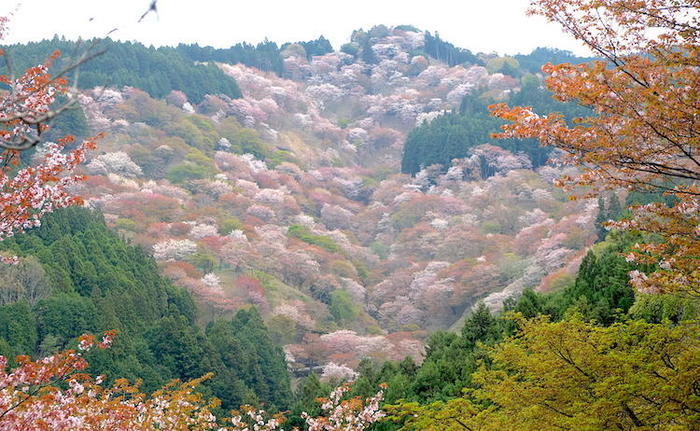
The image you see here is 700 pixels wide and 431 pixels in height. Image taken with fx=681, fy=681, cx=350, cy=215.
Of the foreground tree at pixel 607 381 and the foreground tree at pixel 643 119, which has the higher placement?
the foreground tree at pixel 643 119

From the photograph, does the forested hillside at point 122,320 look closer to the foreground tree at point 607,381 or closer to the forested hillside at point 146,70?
the foreground tree at point 607,381

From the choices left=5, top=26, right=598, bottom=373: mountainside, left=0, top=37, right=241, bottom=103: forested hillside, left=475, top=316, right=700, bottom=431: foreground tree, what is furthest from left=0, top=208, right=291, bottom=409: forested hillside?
left=0, top=37, right=241, bottom=103: forested hillside

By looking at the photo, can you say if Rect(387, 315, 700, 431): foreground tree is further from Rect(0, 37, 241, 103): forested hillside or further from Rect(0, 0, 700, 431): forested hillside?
Rect(0, 37, 241, 103): forested hillside

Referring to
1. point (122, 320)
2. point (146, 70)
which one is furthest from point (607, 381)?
point (146, 70)

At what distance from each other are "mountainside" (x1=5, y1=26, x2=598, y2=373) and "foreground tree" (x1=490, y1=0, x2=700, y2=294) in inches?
608

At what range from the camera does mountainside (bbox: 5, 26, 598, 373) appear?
32.8 meters

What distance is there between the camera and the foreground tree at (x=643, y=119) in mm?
6074

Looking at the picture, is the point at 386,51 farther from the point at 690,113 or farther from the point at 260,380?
the point at 690,113

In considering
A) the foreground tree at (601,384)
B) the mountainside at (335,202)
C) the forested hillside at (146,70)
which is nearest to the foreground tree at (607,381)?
the foreground tree at (601,384)

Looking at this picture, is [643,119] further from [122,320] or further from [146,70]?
[146,70]

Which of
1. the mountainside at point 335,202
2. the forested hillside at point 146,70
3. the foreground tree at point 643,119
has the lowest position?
the mountainside at point 335,202

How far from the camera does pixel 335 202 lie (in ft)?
178

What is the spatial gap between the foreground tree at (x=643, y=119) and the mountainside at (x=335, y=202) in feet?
50.7

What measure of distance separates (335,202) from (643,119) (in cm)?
4825
